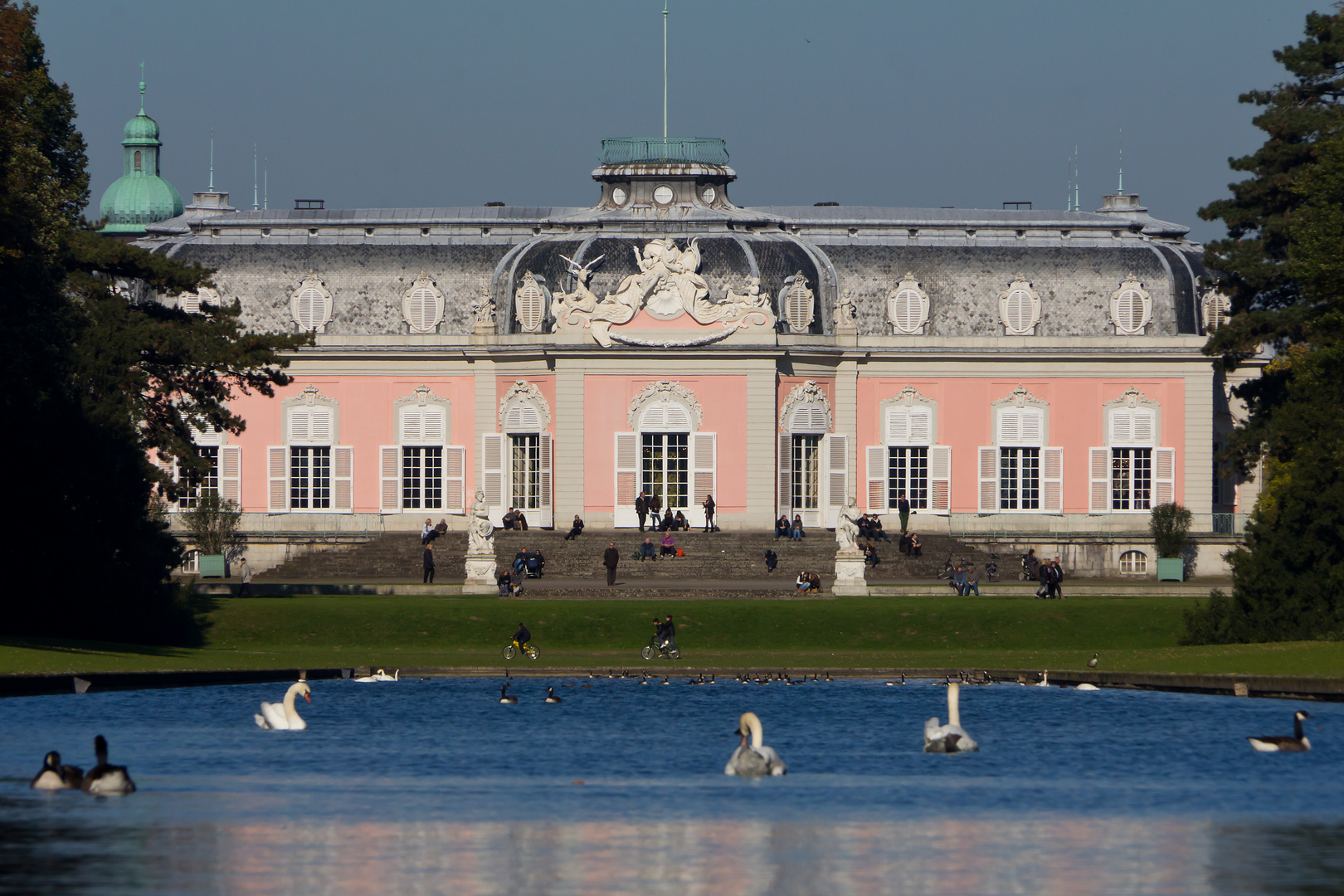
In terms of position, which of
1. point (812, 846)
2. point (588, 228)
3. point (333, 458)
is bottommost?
point (812, 846)

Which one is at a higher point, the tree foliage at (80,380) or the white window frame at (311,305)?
the white window frame at (311,305)

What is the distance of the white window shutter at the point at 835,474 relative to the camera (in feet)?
222

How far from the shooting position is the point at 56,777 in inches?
1029

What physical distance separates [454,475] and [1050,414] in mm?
17156

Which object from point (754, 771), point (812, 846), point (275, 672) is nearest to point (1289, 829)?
point (812, 846)

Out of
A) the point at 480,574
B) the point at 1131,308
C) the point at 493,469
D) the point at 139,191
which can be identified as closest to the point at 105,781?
the point at 480,574

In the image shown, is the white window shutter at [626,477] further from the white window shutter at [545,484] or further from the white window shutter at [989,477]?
the white window shutter at [989,477]

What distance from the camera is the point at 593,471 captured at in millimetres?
66625

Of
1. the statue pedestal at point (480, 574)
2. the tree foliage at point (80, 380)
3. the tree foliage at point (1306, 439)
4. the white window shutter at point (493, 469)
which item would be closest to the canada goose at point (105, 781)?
the tree foliage at point (80, 380)

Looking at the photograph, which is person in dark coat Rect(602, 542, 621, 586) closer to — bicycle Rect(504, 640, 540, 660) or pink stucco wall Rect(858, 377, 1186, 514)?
bicycle Rect(504, 640, 540, 660)

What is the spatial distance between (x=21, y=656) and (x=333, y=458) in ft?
112

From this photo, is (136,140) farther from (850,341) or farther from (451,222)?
(850,341)

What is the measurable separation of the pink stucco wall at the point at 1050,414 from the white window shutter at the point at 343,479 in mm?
14739

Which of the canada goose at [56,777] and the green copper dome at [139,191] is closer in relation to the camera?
the canada goose at [56,777]
